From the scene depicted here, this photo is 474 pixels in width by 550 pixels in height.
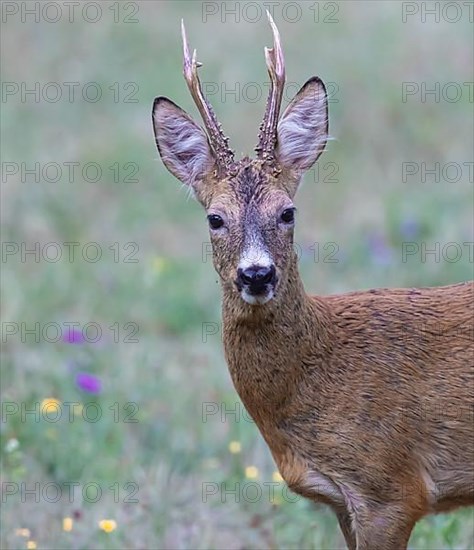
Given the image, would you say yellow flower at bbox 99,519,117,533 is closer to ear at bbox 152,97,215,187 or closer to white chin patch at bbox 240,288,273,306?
white chin patch at bbox 240,288,273,306

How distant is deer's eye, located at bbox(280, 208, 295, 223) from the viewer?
5.63 metres

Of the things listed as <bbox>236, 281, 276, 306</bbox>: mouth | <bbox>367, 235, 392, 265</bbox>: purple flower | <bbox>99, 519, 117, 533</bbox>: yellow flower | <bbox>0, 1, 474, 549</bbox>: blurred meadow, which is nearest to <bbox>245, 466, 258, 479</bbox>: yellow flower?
<bbox>0, 1, 474, 549</bbox>: blurred meadow

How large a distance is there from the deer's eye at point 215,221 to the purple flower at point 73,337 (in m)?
2.79

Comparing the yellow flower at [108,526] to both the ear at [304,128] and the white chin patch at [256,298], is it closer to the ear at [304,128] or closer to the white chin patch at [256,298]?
the white chin patch at [256,298]

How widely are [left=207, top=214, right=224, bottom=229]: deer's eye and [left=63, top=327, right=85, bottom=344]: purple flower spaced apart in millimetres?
2789

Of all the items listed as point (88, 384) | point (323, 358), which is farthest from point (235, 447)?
point (323, 358)

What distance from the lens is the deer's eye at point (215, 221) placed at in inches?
223

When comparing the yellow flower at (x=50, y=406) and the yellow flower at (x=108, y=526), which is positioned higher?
the yellow flower at (x=50, y=406)

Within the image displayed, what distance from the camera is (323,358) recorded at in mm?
→ 5898

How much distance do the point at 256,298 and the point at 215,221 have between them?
39 centimetres

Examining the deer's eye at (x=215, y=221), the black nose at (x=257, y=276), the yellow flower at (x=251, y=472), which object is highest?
the deer's eye at (x=215, y=221)

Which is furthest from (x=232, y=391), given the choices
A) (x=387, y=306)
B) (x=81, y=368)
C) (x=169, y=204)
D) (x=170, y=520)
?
(x=169, y=204)

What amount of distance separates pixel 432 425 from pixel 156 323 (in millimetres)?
3832

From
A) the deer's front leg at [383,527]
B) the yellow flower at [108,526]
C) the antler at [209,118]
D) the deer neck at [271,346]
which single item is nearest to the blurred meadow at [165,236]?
the yellow flower at [108,526]
